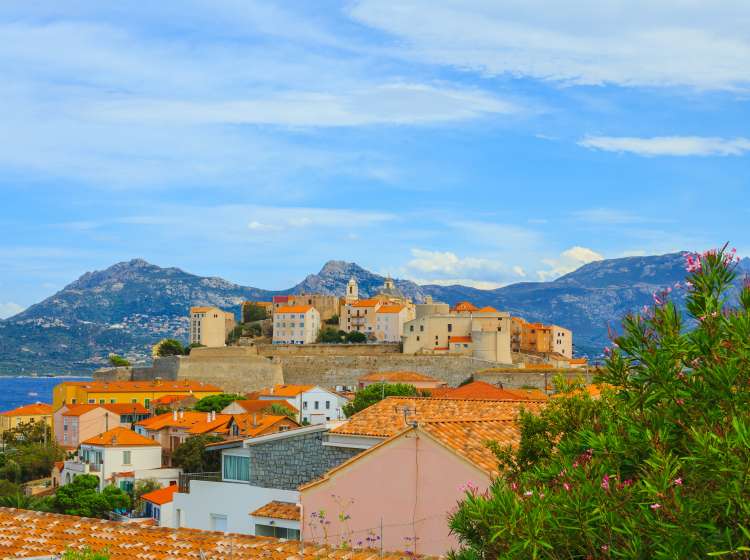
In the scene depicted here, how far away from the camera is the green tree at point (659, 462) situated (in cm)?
384

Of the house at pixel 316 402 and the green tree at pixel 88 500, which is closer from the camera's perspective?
the green tree at pixel 88 500

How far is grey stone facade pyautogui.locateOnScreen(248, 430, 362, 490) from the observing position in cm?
1188

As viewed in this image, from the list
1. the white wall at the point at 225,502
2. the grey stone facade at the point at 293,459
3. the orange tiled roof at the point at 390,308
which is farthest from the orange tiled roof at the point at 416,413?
the orange tiled roof at the point at 390,308

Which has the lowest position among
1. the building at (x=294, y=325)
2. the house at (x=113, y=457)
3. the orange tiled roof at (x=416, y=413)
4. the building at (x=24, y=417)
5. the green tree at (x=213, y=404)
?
the building at (x=24, y=417)

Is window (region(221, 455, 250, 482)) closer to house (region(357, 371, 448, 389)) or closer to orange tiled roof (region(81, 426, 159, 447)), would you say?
orange tiled roof (region(81, 426, 159, 447))

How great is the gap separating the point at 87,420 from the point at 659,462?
184ft

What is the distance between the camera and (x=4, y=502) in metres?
28.6

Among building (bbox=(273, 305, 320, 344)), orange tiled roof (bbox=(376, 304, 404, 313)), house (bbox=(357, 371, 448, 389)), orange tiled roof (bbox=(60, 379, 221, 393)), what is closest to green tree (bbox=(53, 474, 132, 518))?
house (bbox=(357, 371, 448, 389))

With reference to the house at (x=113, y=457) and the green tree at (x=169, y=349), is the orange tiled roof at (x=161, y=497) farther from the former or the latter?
the green tree at (x=169, y=349)

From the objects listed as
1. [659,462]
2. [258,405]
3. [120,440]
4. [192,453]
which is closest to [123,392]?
[258,405]

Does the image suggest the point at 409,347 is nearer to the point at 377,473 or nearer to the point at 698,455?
the point at 377,473

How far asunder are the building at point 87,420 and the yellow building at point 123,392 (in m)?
6.68

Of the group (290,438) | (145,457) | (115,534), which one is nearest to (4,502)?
(145,457)

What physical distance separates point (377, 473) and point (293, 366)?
224 ft
